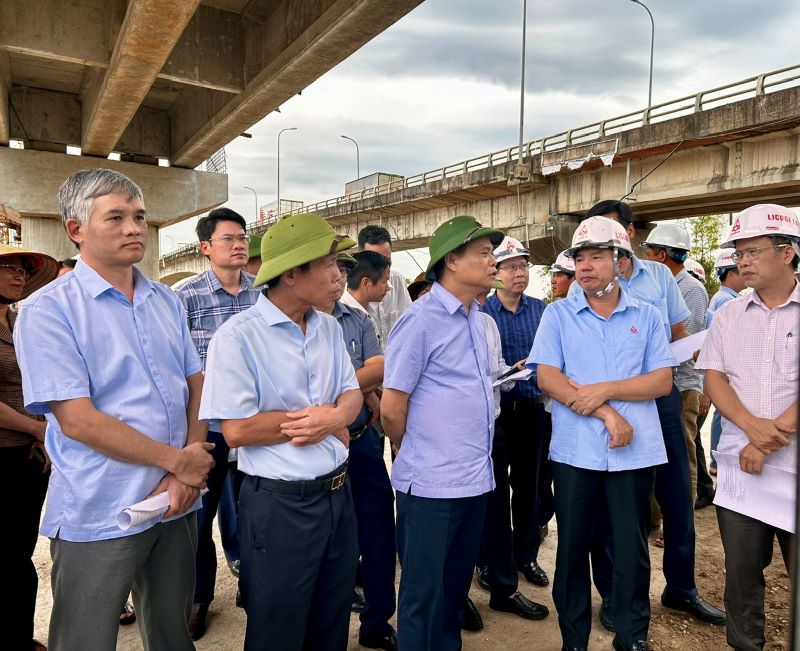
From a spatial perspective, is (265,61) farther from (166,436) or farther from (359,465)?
(166,436)

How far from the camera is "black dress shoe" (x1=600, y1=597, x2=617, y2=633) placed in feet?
10.8

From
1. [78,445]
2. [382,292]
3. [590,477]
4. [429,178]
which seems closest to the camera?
[78,445]

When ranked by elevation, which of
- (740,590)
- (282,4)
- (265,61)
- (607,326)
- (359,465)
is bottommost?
(740,590)

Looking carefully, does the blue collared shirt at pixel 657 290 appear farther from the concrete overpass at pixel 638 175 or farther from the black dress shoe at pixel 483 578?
the concrete overpass at pixel 638 175

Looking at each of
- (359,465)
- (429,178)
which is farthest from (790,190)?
(359,465)

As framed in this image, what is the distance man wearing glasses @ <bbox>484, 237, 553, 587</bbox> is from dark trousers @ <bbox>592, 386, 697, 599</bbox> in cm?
56

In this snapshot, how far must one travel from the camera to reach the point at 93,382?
2.00m

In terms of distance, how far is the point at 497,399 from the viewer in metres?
3.44

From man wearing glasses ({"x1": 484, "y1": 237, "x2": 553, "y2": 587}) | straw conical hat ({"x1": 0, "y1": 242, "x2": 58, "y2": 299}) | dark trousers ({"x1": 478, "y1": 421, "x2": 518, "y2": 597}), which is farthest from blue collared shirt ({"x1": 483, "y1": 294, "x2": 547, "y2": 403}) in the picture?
straw conical hat ({"x1": 0, "y1": 242, "x2": 58, "y2": 299})

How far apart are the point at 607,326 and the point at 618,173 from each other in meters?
13.2

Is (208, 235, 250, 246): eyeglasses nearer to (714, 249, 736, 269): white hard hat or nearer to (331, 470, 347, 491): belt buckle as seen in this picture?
(331, 470, 347, 491): belt buckle

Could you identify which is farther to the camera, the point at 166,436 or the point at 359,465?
the point at 359,465

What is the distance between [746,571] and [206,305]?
3106 mm

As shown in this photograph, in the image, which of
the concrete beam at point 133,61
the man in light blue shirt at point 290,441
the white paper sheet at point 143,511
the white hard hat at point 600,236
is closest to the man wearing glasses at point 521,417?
the white hard hat at point 600,236
